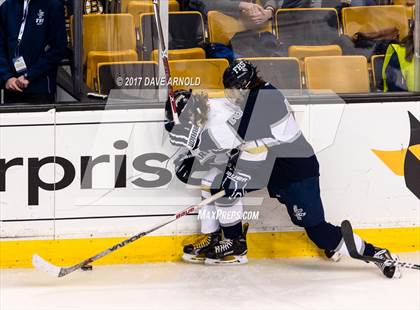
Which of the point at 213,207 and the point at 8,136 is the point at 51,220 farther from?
the point at 213,207

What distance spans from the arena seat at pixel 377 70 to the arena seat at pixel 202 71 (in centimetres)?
81

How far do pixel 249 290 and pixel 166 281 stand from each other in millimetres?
415

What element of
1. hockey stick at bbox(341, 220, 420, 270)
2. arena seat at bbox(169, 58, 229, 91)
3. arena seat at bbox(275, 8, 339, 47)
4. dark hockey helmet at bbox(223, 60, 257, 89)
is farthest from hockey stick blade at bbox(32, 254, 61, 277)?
arena seat at bbox(275, 8, 339, 47)

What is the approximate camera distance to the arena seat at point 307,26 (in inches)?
215

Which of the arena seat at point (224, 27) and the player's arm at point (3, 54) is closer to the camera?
the player's arm at point (3, 54)

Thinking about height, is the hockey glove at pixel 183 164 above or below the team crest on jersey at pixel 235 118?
below

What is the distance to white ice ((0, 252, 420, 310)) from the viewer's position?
15.5ft

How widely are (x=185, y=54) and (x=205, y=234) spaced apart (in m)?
0.92

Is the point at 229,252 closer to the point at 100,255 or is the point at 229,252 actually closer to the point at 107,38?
the point at 100,255

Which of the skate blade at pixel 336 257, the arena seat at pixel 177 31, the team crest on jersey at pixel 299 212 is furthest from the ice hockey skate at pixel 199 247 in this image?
the arena seat at pixel 177 31

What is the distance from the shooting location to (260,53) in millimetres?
5387

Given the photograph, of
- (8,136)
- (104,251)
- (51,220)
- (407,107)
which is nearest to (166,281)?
(104,251)

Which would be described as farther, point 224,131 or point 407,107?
point 407,107

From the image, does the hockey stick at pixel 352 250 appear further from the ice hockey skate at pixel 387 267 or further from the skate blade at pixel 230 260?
the skate blade at pixel 230 260
